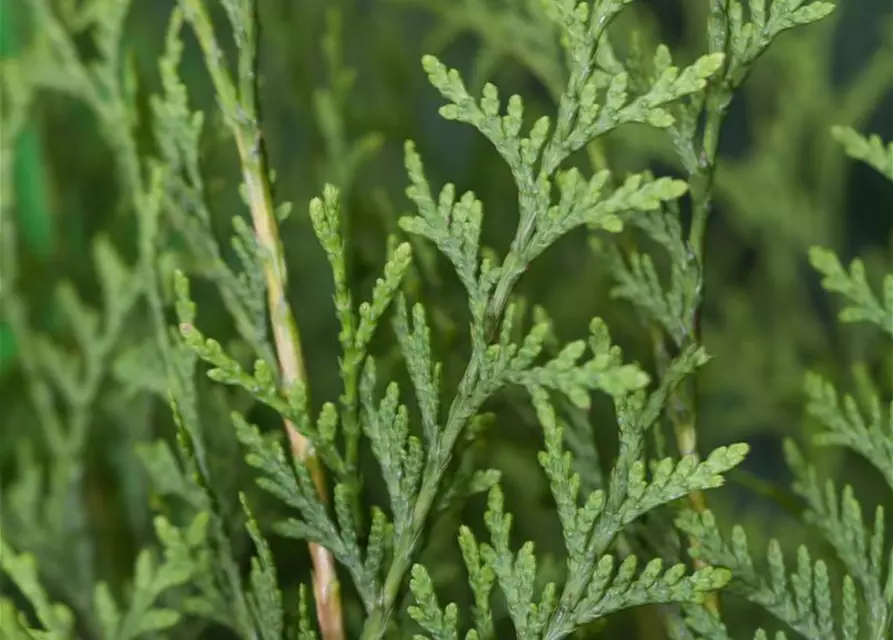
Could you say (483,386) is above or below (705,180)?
below

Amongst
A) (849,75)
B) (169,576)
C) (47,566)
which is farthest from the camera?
(849,75)

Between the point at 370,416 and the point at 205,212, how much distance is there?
8.4 inches

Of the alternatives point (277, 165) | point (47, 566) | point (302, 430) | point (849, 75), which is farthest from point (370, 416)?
point (849, 75)

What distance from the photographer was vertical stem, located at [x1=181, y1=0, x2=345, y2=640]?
0.60 m

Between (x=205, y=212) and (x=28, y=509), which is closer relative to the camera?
(x=205, y=212)

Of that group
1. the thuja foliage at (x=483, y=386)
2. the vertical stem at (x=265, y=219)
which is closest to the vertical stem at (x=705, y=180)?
the thuja foliage at (x=483, y=386)

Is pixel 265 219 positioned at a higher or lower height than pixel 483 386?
higher

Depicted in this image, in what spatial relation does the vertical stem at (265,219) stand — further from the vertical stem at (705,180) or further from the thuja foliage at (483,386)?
the vertical stem at (705,180)

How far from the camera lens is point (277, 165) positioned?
4.07 feet

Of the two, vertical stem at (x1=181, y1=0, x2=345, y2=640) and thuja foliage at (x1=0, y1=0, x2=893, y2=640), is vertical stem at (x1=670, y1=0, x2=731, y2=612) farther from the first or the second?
vertical stem at (x1=181, y1=0, x2=345, y2=640)

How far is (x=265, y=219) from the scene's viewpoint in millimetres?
615

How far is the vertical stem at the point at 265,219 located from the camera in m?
0.60

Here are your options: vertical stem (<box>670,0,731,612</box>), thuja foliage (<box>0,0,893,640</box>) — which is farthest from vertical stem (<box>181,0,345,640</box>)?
vertical stem (<box>670,0,731,612</box>)

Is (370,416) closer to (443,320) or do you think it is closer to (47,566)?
(443,320)
